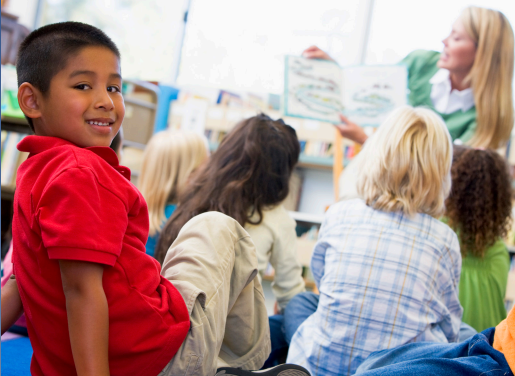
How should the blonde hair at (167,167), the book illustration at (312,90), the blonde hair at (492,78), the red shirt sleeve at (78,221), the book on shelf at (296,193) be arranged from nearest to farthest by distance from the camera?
the red shirt sleeve at (78,221), the blonde hair at (167,167), the book illustration at (312,90), the blonde hair at (492,78), the book on shelf at (296,193)

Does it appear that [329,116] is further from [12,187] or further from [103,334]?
[12,187]

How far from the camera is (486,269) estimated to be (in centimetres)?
166

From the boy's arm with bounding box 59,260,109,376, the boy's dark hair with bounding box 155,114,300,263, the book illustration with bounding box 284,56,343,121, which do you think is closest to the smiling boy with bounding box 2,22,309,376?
the boy's arm with bounding box 59,260,109,376

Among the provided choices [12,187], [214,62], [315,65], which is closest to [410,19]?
[214,62]

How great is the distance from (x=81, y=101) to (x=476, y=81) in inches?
80.1

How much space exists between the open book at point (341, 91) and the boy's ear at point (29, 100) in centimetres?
136

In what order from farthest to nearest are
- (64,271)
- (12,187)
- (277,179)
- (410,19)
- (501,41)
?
(410,19), (12,187), (501,41), (277,179), (64,271)

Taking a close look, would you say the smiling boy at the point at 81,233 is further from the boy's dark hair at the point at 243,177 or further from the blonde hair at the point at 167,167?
the blonde hair at the point at 167,167

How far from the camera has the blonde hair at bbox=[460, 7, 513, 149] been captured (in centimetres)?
228

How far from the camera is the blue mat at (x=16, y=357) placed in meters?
1.19

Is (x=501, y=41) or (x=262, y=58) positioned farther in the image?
(x=262, y=58)

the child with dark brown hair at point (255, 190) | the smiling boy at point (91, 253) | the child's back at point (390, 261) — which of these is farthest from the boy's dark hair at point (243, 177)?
the smiling boy at point (91, 253)

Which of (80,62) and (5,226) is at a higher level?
(80,62)

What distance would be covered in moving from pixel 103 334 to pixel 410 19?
136 inches
